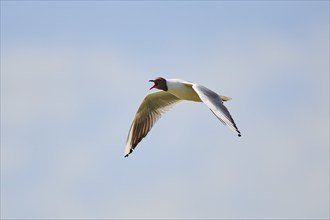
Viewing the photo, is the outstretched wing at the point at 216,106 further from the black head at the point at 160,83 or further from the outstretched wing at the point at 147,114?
the outstretched wing at the point at 147,114

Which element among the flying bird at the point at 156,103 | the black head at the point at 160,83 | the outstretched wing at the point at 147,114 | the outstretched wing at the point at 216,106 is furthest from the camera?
the outstretched wing at the point at 147,114

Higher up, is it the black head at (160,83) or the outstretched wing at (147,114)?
the black head at (160,83)

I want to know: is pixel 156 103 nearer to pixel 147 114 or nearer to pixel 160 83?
pixel 147 114

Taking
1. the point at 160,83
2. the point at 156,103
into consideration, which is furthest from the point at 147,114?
the point at 160,83

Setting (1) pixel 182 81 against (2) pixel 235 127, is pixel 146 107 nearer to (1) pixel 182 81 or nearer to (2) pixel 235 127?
(1) pixel 182 81

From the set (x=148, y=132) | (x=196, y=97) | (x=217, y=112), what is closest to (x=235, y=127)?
(x=217, y=112)

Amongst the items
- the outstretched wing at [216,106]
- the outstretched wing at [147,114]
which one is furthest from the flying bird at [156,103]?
the outstretched wing at [216,106]

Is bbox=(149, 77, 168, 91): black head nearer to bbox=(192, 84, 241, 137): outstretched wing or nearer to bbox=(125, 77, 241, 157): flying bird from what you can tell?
bbox=(125, 77, 241, 157): flying bird
